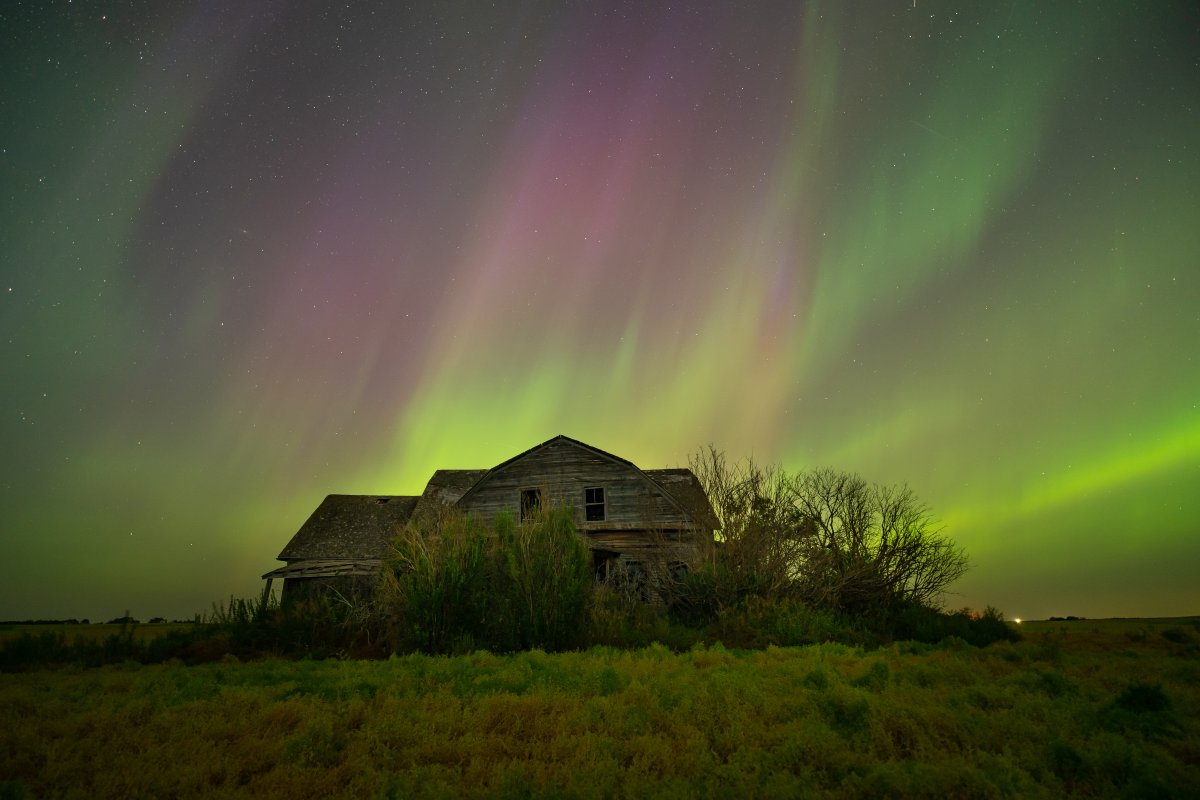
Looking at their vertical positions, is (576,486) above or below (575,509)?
above

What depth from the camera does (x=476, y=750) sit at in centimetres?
631

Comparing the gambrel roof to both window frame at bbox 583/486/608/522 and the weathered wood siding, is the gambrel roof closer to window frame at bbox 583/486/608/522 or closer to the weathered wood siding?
the weathered wood siding

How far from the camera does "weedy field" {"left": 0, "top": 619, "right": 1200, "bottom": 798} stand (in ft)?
17.5

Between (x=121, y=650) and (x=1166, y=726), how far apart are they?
20453 millimetres

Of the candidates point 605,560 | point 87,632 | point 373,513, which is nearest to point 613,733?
point 605,560

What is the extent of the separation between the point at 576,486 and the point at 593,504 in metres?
1.15

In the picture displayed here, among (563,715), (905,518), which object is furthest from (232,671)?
(905,518)

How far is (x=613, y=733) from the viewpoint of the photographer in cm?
688

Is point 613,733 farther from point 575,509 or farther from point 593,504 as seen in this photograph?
point 593,504

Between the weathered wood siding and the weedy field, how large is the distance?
1673 centimetres

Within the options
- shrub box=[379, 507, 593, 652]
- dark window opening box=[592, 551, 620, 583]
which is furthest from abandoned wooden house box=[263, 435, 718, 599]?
shrub box=[379, 507, 593, 652]

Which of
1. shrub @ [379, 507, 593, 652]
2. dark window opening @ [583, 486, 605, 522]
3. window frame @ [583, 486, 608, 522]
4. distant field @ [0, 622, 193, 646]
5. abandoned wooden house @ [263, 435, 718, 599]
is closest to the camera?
shrub @ [379, 507, 593, 652]

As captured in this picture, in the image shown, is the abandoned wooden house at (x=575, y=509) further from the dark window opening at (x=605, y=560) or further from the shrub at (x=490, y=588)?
the shrub at (x=490, y=588)

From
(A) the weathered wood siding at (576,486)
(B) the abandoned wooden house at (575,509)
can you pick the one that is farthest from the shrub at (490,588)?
(A) the weathered wood siding at (576,486)
